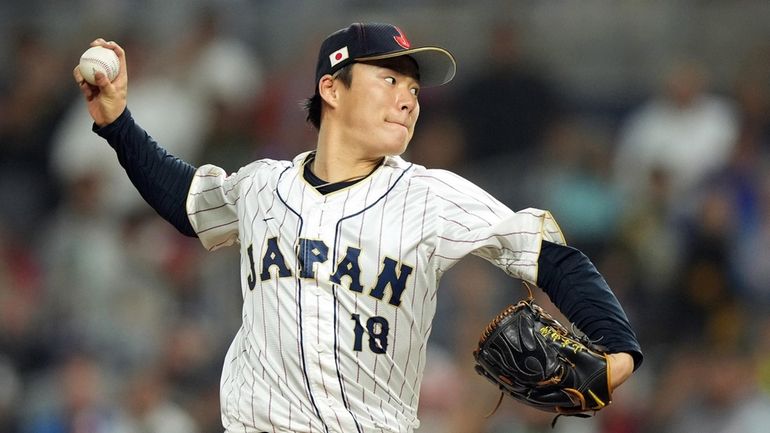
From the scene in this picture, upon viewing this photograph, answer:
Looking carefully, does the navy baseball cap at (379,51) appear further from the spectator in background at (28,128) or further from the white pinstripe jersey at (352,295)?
the spectator in background at (28,128)

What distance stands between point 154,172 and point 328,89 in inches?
21.4

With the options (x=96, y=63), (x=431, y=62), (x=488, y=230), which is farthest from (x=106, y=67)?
(x=488, y=230)

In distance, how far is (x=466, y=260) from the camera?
6.43 metres

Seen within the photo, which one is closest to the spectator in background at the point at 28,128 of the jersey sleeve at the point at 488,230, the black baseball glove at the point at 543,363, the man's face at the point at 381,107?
the man's face at the point at 381,107

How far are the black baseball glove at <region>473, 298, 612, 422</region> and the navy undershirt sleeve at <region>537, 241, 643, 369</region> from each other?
0.15 ft

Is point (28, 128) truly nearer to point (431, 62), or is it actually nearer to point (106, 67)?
point (106, 67)

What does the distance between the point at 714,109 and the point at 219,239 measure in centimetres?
427

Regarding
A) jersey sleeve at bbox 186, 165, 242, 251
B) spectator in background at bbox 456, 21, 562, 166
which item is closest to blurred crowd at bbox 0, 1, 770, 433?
spectator in background at bbox 456, 21, 562, 166

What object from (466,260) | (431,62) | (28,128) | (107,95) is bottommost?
(466,260)

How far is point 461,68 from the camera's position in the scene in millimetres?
7410

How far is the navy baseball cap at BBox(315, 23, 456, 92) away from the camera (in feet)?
10.2

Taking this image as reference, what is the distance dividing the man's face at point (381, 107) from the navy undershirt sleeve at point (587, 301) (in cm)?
57

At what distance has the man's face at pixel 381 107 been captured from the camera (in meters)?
3.11

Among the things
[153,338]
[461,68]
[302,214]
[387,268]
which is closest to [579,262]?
[387,268]
